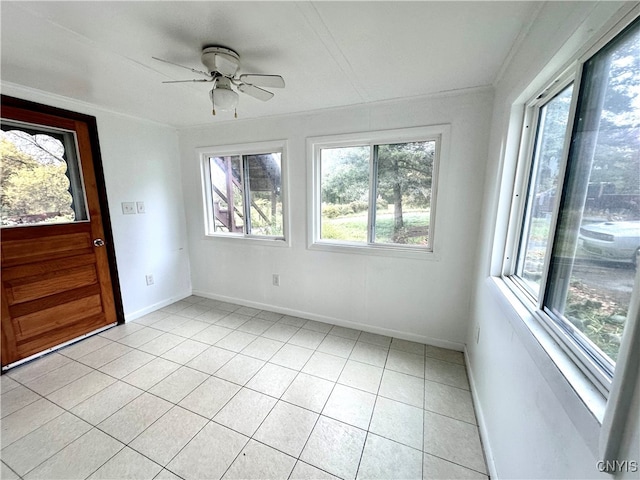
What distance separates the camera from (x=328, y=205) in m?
2.73

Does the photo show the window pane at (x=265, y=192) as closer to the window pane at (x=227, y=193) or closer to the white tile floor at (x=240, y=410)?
the window pane at (x=227, y=193)

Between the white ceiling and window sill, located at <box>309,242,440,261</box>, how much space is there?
1.34m

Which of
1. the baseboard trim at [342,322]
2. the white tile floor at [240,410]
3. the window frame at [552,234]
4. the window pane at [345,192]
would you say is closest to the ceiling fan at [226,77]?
the window pane at [345,192]

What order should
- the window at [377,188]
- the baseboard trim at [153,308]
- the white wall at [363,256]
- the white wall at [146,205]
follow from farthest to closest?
the baseboard trim at [153,308] → the white wall at [146,205] → the window at [377,188] → the white wall at [363,256]

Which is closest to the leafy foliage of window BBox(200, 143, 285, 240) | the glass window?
window BBox(200, 143, 285, 240)

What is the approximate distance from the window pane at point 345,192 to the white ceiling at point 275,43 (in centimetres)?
57

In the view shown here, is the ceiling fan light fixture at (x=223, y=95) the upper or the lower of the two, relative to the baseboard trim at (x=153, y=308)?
upper

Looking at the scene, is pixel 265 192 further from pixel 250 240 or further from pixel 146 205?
pixel 146 205

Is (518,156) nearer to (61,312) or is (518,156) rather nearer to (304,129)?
(304,129)

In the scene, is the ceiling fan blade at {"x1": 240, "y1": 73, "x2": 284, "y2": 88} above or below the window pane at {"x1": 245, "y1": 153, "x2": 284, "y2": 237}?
above

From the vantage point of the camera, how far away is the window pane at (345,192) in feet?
8.32

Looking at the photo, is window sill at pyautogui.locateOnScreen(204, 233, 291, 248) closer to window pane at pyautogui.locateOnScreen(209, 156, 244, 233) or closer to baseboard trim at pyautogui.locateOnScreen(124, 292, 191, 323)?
window pane at pyautogui.locateOnScreen(209, 156, 244, 233)

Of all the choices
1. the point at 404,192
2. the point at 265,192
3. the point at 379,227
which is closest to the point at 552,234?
the point at 404,192

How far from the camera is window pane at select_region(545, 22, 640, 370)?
711 millimetres
